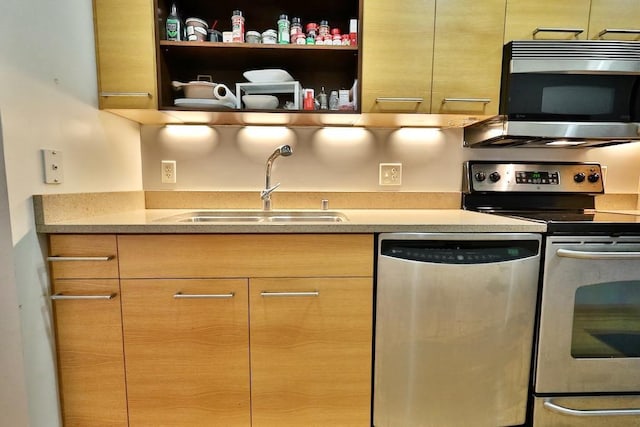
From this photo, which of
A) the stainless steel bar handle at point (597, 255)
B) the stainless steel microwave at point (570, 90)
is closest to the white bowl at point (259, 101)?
the stainless steel microwave at point (570, 90)

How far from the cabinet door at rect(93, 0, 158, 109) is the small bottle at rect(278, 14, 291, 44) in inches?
19.3

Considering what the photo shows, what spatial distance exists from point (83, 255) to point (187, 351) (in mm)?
465

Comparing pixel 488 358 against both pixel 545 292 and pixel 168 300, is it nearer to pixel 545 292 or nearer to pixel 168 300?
pixel 545 292

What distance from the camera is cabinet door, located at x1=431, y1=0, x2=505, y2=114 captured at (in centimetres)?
123

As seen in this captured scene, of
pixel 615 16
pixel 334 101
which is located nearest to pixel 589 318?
pixel 615 16

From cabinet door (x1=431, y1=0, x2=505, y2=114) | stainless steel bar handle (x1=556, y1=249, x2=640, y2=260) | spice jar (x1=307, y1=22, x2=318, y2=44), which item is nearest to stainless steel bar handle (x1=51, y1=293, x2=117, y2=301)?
spice jar (x1=307, y1=22, x2=318, y2=44)

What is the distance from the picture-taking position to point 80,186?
1.15 m

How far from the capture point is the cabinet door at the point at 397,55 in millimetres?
1215

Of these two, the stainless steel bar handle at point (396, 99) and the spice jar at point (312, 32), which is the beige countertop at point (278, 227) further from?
the spice jar at point (312, 32)

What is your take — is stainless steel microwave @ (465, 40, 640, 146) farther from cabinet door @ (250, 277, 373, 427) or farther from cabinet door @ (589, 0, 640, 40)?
cabinet door @ (250, 277, 373, 427)

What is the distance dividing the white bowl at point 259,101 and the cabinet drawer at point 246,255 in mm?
608

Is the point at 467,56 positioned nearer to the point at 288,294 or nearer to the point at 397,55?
the point at 397,55

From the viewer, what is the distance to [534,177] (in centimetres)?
155

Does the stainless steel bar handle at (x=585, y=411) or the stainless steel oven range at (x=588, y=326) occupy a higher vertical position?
the stainless steel oven range at (x=588, y=326)
